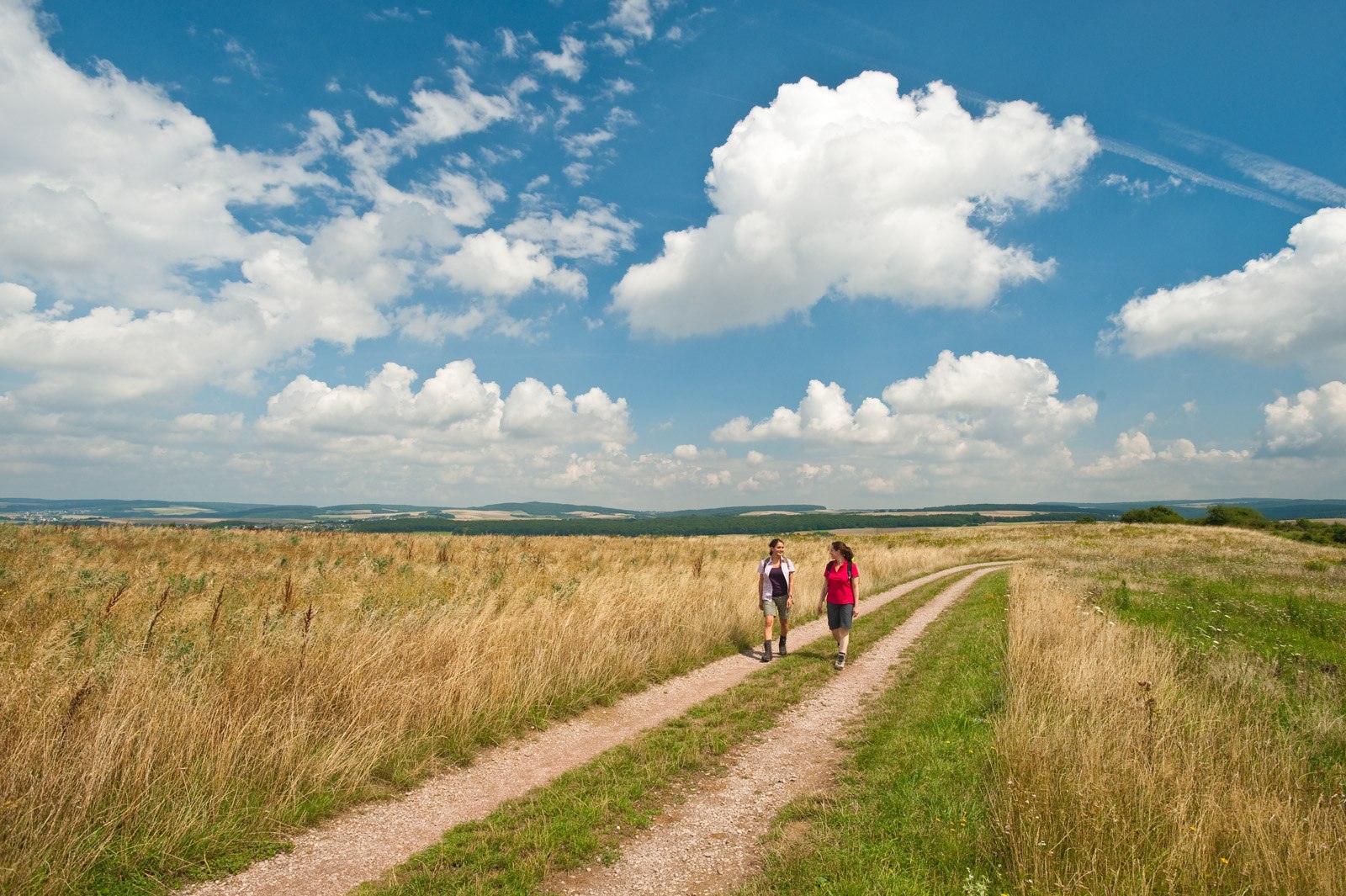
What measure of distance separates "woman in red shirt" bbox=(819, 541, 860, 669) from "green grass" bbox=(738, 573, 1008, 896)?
2.22 m

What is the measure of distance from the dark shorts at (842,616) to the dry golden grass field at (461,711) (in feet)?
8.38

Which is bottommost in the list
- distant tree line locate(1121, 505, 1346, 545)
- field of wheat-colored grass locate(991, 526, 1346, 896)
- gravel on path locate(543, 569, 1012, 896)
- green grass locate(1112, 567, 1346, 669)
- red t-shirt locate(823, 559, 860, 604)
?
distant tree line locate(1121, 505, 1346, 545)

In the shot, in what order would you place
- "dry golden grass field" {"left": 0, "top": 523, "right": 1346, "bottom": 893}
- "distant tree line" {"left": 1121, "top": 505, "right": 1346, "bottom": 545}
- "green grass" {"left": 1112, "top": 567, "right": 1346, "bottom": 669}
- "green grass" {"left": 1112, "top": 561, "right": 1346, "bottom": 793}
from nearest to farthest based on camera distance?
"dry golden grass field" {"left": 0, "top": 523, "right": 1346, "bottom": 893} < "green grass" {"left": 1112, "top": 561, "right": 1346, "bottom": 793} < "green grass" {"left": 1112, "top": 567, "right": 1346, "bottom": 669} < "distant tree line" {"left": 1121, "top": 505, "right": 1346, "bottom": 545}

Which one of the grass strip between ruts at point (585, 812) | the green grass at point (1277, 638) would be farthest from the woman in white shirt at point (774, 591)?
the green grass at point (1277, 638)

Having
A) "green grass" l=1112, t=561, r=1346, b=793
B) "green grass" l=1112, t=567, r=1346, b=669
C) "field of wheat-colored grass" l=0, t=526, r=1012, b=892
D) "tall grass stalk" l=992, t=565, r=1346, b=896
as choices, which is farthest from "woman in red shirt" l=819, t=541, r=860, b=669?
"green grass" l=1112, t=567, r=1346, b=669

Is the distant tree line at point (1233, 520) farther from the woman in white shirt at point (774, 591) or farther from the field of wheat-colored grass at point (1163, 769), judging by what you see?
the woman in white shirt at point (774, 591)

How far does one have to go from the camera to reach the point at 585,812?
548cm

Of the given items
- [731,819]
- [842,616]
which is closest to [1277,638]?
[842,616]

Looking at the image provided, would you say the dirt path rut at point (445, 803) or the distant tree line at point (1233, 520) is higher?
the dirt path rut at point (445, 803)

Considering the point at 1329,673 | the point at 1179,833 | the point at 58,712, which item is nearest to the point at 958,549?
the point at 1329,673

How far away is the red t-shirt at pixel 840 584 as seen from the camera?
37.8 ft

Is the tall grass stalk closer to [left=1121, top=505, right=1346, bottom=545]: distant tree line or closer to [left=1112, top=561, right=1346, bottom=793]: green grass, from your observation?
[left=1112, top=561, right=1346, bottom=793]: green grass

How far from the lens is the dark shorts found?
11.4 metres

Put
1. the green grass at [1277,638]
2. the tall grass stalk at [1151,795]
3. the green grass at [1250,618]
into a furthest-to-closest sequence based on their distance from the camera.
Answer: the green grass at [1250,618] < the green grass at [1277,638] < the tall grass stalk at [1151,795]
